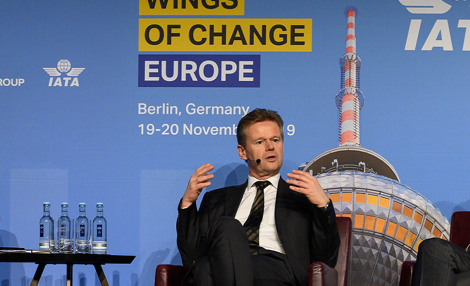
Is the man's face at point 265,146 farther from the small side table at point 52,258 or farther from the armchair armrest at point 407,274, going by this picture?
the small side table at point 52,258

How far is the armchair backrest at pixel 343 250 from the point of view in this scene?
2.75 meters

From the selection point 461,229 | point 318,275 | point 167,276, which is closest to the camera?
point 318,275

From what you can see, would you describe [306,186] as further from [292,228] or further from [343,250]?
[343,250]

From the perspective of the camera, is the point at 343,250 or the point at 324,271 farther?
the point at 343,250

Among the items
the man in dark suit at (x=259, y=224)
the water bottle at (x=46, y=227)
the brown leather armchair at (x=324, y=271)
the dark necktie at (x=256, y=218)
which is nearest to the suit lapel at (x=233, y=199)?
the man in dark suit at (x=259, y=224)

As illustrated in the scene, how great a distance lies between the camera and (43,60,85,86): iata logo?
3.70 metres

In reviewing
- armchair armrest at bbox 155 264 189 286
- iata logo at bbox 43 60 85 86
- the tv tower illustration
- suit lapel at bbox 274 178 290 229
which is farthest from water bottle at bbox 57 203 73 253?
the tv tower illustration

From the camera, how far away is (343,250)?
2.79 m

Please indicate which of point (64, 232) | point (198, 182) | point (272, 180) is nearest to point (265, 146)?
point (272, 180)

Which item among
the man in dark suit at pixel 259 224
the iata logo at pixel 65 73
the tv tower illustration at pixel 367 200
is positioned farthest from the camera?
the iata logo at pixel 65 73

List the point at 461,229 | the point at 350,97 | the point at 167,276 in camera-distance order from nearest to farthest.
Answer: the point at 167,276, the point at 461,229, the point at 350,97

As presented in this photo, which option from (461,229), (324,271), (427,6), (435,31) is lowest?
(324,271)

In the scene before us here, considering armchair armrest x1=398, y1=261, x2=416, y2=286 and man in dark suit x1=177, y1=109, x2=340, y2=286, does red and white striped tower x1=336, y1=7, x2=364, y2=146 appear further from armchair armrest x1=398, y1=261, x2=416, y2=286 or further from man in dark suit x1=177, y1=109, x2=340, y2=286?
armchair armrest x1=398, y1=261, x2=416, y2=286

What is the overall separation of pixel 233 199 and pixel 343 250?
26.0 inches
